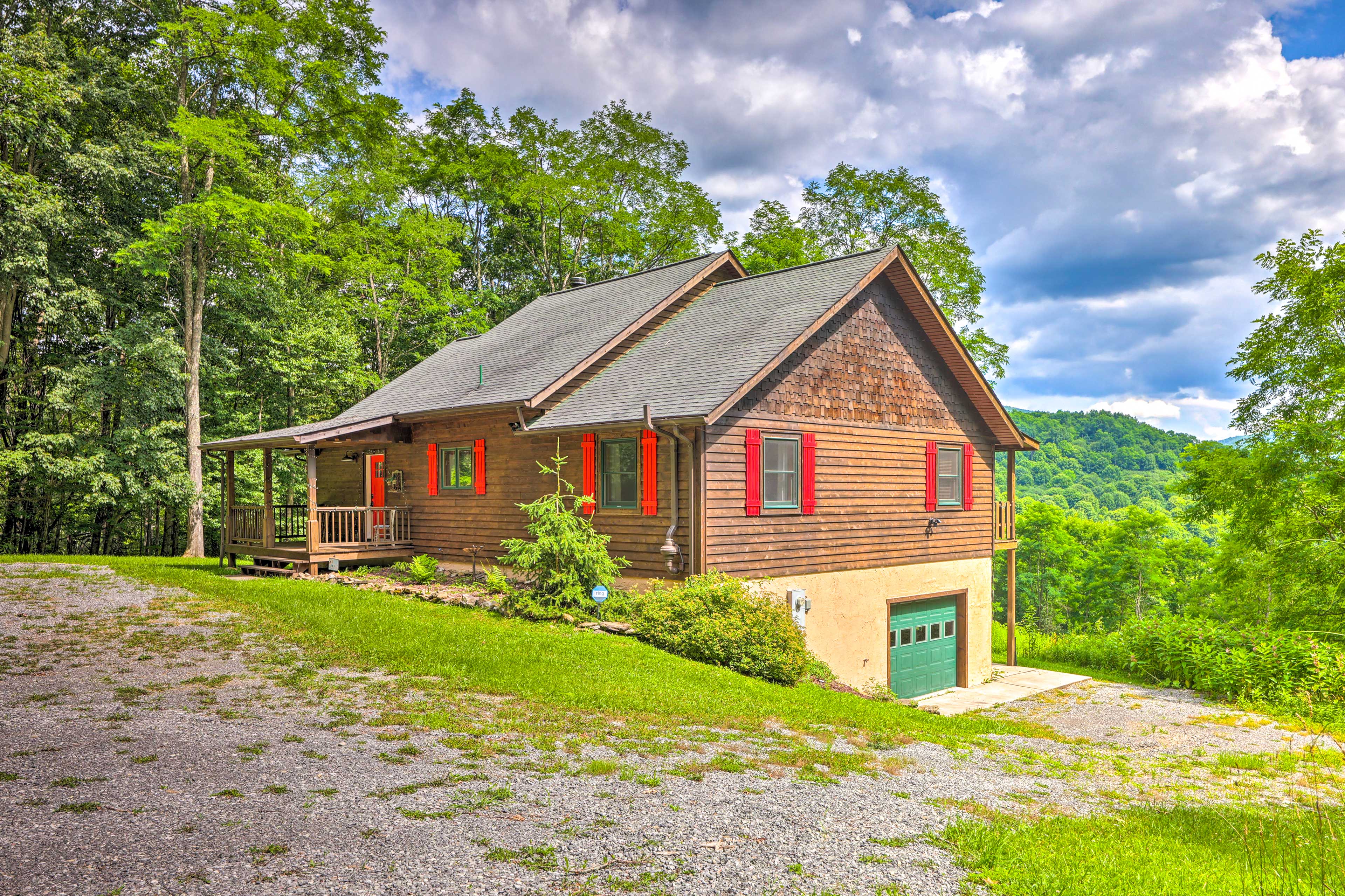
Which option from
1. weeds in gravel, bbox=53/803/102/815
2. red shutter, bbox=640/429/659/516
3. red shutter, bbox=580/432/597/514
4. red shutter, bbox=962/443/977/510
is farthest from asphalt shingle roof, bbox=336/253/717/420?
weeds in gravel, bbox=53/803/102/815

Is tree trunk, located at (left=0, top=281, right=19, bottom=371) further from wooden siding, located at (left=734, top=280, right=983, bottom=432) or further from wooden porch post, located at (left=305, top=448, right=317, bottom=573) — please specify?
wooden siding, located at (left=734, top=280, right=983, bottom=432)

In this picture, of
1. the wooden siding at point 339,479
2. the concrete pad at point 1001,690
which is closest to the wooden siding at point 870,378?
the concrete pad at point 1001,690

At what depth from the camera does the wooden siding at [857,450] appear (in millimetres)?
13383

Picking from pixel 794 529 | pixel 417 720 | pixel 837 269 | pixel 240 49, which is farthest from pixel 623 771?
pixel 240 49

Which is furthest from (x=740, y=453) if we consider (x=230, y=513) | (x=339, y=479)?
(x=230, y=513)

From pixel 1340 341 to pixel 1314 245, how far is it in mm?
2550

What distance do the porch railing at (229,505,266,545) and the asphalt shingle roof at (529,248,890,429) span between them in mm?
8453

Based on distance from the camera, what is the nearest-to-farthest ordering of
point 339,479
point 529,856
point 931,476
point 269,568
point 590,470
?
point 529,856 < point 590,470 < point 931,476 < point 269,568 < point 339,479

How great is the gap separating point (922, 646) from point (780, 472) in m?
5.92

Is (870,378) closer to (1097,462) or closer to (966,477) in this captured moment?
(966,477)

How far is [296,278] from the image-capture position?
29.1 metres

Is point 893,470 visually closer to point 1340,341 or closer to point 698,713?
point 698,713

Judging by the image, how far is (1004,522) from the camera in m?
19.5

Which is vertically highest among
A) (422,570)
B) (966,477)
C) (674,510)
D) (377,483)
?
(966,477)
